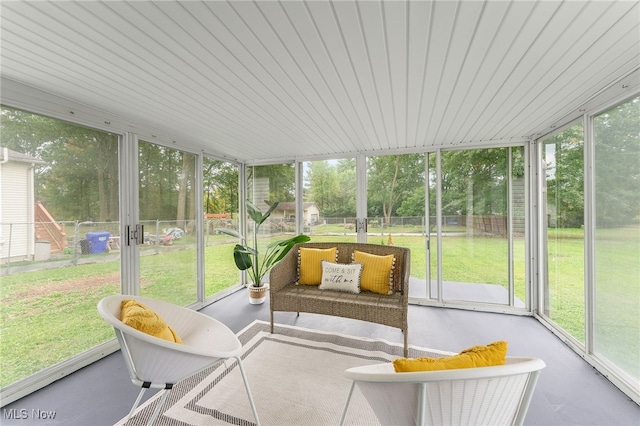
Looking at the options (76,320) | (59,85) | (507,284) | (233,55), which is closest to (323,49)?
(233,55)

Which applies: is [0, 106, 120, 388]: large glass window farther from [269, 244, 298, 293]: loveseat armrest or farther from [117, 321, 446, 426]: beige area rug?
[269, 244, 298, 293]: loveseat armrest

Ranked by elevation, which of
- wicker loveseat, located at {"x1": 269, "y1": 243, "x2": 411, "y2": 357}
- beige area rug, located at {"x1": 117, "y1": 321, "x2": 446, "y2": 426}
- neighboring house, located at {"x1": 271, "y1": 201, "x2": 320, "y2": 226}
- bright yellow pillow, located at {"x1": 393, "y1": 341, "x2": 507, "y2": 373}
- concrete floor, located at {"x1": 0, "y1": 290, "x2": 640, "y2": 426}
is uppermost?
neighboring house, located at {"x1": 271, "y1": 201, "x2": 320, "y2": 226}

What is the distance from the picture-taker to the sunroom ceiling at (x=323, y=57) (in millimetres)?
1217

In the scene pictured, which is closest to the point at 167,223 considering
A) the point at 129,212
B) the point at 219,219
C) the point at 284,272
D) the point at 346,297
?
the point at 129,212

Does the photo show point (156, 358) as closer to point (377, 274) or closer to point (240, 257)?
point (377, 274)

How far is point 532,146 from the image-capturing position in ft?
11.2

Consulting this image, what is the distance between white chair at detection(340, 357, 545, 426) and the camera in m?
0.92

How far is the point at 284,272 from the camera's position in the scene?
3.18m

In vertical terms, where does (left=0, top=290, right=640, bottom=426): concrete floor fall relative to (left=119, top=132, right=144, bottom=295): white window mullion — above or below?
below

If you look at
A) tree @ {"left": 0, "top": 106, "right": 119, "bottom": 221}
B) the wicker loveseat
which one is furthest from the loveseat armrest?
tree @ {"left": 0, "top": 106, "right": 119, "bottom": 221}

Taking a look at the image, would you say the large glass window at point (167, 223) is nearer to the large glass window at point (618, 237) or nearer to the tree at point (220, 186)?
the tree at point (220, 186)

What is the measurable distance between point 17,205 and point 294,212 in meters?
3.18

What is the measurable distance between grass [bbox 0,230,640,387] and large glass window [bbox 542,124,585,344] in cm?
1

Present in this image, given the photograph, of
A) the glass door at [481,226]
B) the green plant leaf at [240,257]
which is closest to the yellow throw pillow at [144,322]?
the green plant leaf at [240,257]
